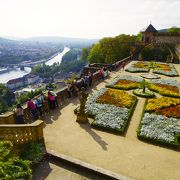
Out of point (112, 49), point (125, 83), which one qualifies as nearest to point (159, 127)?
point (125, 83)

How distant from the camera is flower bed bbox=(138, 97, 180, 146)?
1256cm

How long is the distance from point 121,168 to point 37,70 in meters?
147

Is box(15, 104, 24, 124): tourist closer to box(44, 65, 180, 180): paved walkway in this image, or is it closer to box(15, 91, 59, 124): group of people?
box(15, 91, 59, 124): group of people

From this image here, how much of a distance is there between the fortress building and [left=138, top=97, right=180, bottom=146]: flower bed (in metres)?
48.3

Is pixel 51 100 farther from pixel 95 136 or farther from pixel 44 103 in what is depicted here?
pixel 95 136

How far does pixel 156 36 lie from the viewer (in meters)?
64.4

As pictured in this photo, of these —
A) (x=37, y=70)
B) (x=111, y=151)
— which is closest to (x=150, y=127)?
(x=111, y=151)

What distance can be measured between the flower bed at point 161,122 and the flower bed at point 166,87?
1931 mm

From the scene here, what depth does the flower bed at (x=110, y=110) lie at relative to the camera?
45.7 ft

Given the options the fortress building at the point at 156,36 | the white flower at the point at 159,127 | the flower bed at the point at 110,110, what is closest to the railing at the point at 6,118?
the flower bed at the point at 110,110

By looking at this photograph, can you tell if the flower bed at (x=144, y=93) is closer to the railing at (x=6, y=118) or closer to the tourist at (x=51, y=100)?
the tourist at (x=51, y=100)

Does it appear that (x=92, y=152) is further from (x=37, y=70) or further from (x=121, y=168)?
(x=37, y=70)

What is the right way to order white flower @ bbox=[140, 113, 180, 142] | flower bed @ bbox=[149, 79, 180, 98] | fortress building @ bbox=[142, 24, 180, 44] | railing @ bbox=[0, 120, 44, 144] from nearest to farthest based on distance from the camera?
railing @ bbox=[0, 120, 44, 144] → white flower @ bbox=[140, 113, 180, 142] → flower bed @ bbox=[149, 79, 180, 98] → fortress building @ bbox=[142, 24, 180, 44]

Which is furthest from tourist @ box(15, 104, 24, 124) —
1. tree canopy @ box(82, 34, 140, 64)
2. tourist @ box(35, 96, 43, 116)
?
tree canopy @ box(82, 34, 140, 64)
